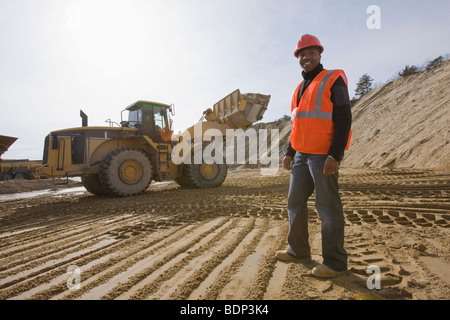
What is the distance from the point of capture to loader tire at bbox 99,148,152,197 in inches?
286

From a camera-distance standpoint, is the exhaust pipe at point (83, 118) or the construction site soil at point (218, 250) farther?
the exhaust pipe at point (83, 118)

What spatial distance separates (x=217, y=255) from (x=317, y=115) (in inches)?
66.7

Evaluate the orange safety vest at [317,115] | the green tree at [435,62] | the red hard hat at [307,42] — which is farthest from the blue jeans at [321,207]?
the green tree at [435,62]

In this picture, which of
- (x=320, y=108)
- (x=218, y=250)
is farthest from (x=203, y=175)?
(x=320, y=108)

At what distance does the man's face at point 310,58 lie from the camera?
2.39m

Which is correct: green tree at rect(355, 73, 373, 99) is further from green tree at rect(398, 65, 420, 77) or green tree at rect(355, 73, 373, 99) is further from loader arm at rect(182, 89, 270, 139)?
loader arm at rect(182, 89, 270, 139)

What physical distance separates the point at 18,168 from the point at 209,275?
79.6 feet

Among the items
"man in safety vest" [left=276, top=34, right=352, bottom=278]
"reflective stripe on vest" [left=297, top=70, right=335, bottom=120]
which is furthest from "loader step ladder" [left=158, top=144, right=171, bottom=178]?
"reflective stripe on vest" [left=297, top=70, right=335, bottom=120]

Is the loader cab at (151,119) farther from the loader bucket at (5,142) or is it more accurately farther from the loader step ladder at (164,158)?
the loader bucket at (5,142)

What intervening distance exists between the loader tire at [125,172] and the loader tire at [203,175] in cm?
139

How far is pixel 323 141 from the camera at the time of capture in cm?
222

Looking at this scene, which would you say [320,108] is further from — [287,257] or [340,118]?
[287,257]
